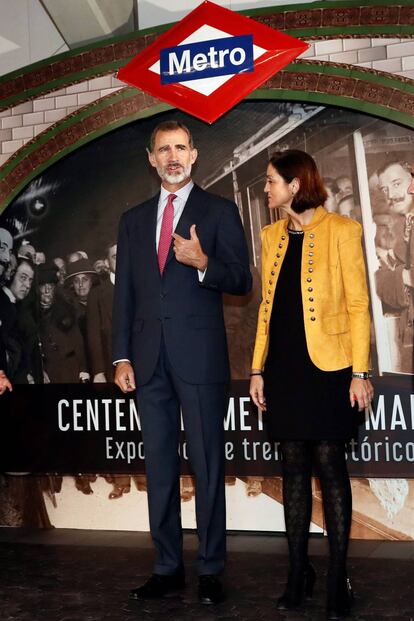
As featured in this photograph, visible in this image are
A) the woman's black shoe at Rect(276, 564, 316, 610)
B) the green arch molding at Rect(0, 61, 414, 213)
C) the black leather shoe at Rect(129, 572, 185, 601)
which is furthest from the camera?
the green arch molding at Rect(0, 61, 414, 213)

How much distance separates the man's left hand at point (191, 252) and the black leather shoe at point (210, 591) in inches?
45.5

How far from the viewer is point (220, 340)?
11.0 feet

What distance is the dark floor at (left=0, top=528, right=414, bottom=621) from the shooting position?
302 centimetres

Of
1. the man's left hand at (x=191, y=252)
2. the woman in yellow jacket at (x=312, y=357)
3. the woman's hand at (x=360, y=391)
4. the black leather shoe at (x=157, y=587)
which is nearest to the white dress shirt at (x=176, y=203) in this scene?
the man's left hand at (x=191, y=252)

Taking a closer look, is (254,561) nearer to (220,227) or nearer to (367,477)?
(367,477)

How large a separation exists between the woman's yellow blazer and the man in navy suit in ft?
1.18

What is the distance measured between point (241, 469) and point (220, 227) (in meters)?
1.56

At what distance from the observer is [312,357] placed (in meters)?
2.97

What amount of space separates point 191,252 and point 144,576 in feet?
4.75

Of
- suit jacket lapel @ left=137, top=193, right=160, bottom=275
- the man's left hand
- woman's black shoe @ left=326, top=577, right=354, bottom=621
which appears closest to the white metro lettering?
suit jacket lapel @ left=137, top=193, right=160, bottom=275

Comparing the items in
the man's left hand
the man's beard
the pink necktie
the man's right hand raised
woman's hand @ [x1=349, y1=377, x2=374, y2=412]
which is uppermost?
the man's beard

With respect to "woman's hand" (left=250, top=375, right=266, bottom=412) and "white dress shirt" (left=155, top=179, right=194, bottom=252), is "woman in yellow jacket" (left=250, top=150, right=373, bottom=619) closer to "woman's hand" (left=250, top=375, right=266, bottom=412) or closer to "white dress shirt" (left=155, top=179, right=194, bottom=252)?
"woman's hand" (left=250, top=375, right=266, bottom=412)

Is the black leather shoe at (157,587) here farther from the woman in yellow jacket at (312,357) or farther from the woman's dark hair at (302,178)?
the woman's dark hair at (302,178)

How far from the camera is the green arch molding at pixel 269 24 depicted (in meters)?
4.15
